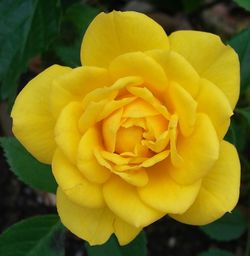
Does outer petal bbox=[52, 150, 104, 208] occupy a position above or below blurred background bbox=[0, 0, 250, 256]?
above

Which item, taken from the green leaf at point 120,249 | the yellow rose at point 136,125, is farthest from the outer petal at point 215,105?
the green leaf at point 120,249

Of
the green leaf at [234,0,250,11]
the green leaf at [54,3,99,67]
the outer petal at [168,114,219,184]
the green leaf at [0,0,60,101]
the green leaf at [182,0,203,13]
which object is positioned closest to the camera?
the outer petal at [168,114,219,184]

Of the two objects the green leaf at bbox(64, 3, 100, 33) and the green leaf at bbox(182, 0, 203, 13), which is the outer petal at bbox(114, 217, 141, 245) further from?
the green leaf at bbox(182, 0, 203, 13)

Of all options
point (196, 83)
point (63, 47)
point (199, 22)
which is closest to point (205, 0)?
point (199, 22)

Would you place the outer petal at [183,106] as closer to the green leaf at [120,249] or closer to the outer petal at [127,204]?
the outer petal at [127,204]

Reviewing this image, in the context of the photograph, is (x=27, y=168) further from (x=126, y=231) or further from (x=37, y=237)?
(x=126, y=231)

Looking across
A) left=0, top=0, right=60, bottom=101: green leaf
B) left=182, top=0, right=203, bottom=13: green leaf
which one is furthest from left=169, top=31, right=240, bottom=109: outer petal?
left=182, top=0, right=203, bottom=13: green leaf
